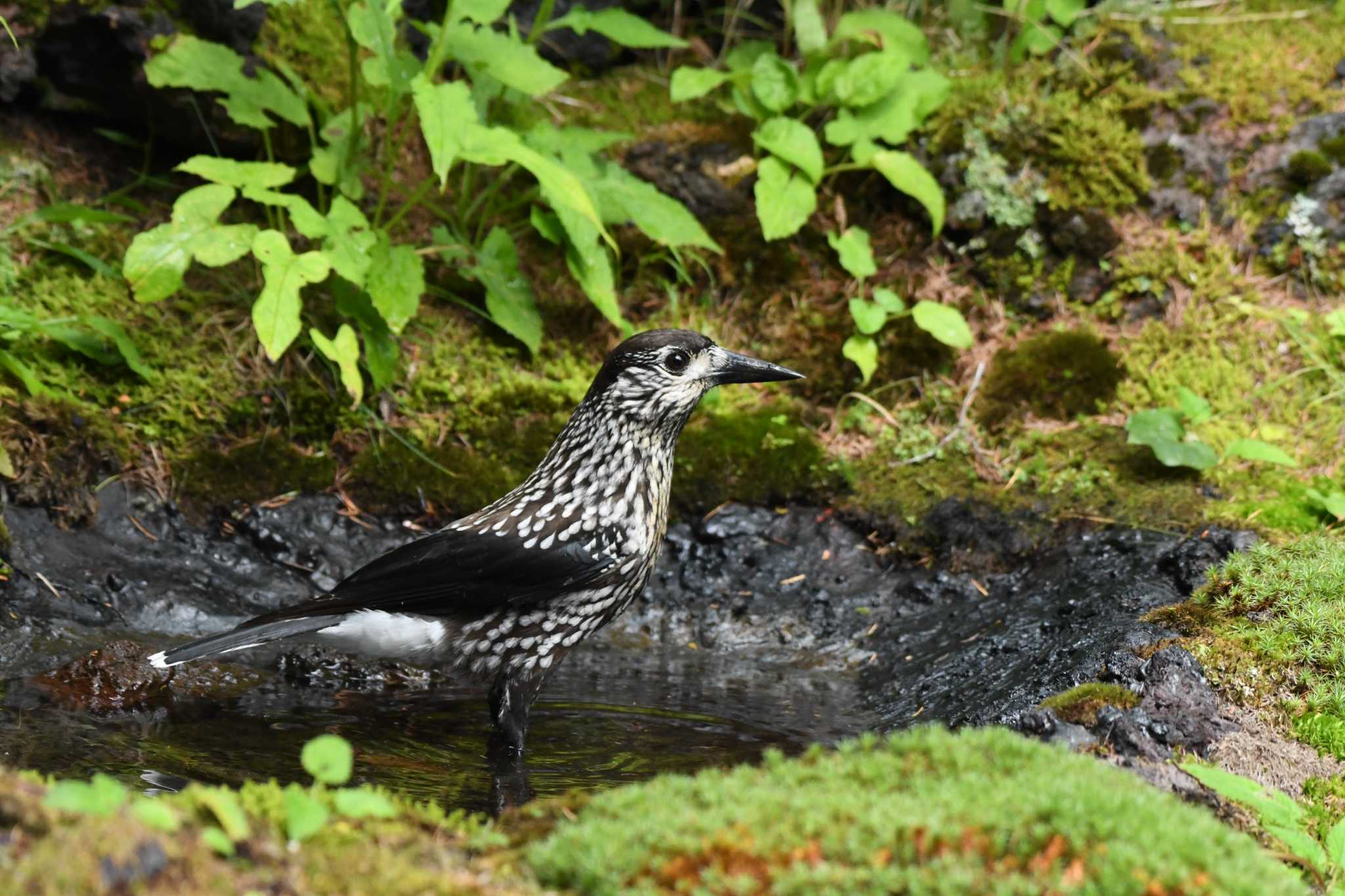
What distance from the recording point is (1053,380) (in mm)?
6793

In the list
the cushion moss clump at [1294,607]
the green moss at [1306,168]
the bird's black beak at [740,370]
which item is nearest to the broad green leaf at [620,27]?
the bird's black beak at [740,370]

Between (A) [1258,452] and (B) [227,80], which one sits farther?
(B) [227,80]

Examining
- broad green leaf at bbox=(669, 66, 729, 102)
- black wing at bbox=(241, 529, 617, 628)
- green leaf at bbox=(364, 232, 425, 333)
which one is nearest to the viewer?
black wing at bbox=(241, 529, 617, 628)

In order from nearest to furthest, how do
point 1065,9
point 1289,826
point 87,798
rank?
point 87,798 < point 1289,826 < point 1065,9

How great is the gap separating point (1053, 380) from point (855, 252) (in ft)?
4.37

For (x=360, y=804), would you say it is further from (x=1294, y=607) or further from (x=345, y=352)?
(x=345, y=352)

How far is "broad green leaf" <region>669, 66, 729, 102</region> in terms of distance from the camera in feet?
23.5

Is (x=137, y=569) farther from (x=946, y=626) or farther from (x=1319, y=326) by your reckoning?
(x=1319, y=326)

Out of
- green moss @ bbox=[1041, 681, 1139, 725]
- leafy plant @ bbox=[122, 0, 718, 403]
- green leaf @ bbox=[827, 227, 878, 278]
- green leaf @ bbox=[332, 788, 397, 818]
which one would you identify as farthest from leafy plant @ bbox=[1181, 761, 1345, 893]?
green leaf @ bbox=[827, 227, 878, 278]

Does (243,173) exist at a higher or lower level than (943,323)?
higher

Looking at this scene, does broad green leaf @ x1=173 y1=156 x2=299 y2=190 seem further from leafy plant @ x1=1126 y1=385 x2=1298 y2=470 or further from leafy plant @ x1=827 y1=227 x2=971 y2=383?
Result: leafy plant @ x1=1126 y1=385 x2=1298 y2=470

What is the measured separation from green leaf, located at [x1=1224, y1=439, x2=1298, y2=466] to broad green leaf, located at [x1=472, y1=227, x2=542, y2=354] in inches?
142

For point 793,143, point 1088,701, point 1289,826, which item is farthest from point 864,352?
point 1289,826

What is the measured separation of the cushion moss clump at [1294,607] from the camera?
4.25m
